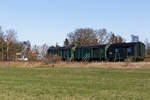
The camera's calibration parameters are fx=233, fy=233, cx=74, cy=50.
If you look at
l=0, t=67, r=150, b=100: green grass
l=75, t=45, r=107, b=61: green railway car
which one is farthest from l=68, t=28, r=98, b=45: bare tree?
l=0, t=67, r=150, b=100: green grass

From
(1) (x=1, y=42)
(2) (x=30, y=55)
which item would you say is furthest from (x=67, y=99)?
(1) (x=1, y=42)

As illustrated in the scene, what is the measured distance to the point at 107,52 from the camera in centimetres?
4250

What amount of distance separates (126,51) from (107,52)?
4.30 meters

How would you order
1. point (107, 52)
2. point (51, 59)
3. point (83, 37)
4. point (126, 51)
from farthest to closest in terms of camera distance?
point (83, 37)
point (107, 52)
point (51, 59)
point (126, 51)

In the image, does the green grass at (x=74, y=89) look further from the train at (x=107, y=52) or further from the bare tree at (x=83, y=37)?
the bare tree at (x=83, y=37)

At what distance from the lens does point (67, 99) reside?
8.77 meters

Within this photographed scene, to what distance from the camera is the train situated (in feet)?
126

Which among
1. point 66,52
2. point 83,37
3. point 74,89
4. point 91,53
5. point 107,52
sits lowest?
point 74,89

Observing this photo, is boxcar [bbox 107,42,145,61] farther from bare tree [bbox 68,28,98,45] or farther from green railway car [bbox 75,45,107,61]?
bare tree [bbox 68,28,98,45]

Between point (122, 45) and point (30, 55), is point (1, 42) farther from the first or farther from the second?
point (122, 45)

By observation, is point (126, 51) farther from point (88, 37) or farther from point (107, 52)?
point (88, 37)

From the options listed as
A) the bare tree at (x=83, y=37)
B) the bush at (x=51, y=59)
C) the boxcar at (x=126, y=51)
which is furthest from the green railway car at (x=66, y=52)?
the bare tree at (x=83, y=37)

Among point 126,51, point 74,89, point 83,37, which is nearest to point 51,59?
point 126,51

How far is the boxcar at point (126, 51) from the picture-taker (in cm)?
3825
